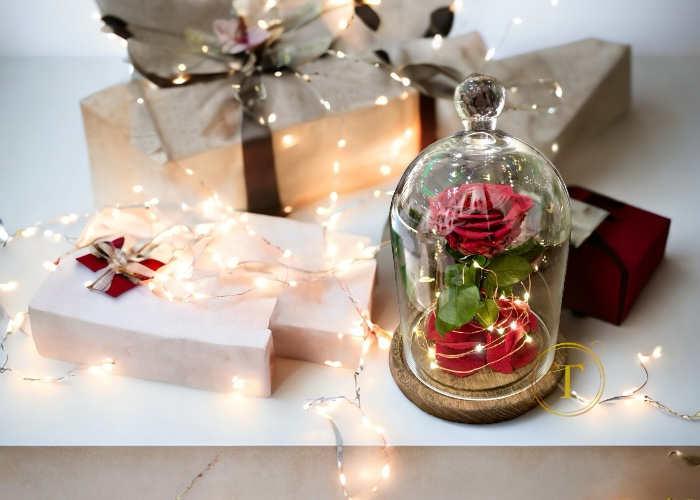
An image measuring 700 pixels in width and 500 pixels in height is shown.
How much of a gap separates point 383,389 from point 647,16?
0.90 meters

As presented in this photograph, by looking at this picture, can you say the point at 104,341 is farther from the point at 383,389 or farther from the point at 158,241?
the point at 383,389

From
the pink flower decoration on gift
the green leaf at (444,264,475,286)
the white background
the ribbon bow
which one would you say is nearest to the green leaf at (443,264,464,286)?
the green leaf at (444,264,475,286)

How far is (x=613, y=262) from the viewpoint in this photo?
3.09 feet

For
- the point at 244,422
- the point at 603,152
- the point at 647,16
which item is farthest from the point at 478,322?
the point at 647,16

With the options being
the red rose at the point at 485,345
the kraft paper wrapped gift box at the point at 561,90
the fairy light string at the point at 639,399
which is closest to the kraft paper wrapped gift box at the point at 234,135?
the kraft paper wrapped gift box at the point at 561,90

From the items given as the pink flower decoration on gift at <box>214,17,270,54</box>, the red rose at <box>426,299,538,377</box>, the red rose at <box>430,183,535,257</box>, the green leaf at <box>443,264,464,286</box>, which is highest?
the pink flower decoration on gift at <box>214,17,270,54</box>

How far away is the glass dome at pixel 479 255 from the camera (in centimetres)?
83

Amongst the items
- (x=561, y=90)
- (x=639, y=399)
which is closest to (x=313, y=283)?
(x=639, y=399)

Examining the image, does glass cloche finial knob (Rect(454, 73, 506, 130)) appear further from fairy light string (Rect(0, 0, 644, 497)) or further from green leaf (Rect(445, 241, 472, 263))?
fairy light string (Rect(0, 0, 644, 497))

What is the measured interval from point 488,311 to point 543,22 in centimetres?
81

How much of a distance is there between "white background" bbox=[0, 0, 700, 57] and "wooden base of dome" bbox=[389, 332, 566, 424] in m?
0.74

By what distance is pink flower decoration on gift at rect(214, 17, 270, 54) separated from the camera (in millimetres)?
1165

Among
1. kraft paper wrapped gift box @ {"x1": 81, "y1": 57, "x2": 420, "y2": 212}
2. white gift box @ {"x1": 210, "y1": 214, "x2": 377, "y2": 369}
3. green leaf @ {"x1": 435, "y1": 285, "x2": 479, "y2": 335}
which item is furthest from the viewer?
kraft paper wrapped gift box @ {"x1": 81, "y1": 57, "x2": 420, "y2": 212}

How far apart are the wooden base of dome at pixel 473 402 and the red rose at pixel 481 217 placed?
0.15 m
